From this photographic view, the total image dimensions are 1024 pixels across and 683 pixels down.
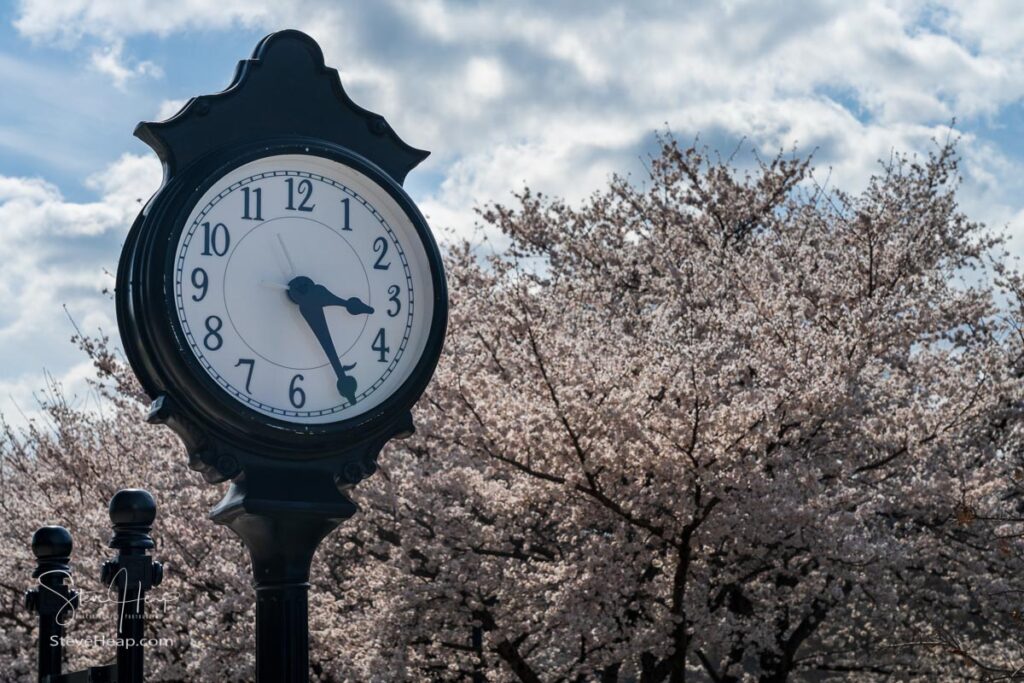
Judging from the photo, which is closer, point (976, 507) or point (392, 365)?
point (392, 365)

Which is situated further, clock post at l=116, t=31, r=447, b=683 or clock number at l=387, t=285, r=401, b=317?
clock number at l=387, t=285, r=401, b=317

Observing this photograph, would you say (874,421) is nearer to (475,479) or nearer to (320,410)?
(475,479)

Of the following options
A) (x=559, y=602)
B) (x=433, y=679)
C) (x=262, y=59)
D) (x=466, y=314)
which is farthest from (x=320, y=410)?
(x=466, y=314)

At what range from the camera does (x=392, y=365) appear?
9.14 feet

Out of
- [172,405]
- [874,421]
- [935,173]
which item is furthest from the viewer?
[935,173]

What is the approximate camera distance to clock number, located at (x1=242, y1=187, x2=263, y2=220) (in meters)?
2.67

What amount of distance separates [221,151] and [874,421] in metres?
7.54

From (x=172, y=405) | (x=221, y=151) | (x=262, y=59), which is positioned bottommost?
(x=172, y=405)

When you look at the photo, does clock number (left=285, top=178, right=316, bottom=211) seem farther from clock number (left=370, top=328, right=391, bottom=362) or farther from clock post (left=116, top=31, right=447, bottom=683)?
Answer: clock number (left=370, top=328, right=391, bottom=362)

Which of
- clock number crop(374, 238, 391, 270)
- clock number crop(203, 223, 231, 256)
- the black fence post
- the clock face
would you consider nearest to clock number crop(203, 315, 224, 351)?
the clock face

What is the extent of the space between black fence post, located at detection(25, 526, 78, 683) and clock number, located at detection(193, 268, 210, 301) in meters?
0.82

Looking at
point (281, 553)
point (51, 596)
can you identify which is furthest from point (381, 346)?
point (51, 596)

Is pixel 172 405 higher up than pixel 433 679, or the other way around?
pixel 433 679

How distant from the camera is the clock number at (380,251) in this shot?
110 inches
